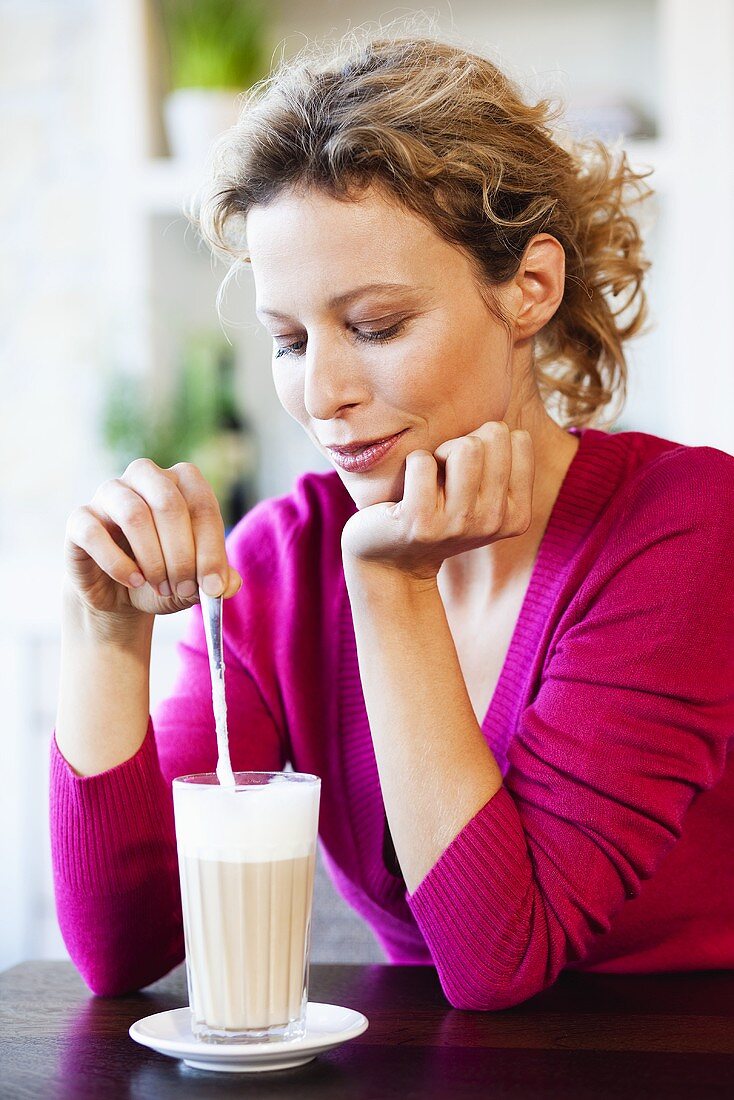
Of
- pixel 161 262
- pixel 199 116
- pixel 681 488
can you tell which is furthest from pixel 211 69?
pixel 681 488

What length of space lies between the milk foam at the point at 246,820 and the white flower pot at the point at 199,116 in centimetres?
222

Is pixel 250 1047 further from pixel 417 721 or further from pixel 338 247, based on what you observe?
pixel 338 247

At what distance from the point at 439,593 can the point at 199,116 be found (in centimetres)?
195

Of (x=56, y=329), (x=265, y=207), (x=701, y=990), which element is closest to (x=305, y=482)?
(x=265, y=207)

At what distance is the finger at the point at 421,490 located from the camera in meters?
1.12

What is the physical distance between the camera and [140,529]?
3.49 ft

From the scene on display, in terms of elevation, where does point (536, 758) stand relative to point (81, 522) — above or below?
below

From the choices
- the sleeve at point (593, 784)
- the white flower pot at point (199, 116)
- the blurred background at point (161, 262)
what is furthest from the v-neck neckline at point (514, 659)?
the white flower pot at point (199, 116)

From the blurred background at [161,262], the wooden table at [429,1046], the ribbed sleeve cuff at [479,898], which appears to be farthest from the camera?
the blurred background at [161,262]

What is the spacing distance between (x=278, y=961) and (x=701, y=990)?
15.4 inches

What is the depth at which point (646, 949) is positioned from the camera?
1.28 meters

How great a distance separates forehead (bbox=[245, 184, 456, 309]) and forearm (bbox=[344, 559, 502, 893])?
0.25 m

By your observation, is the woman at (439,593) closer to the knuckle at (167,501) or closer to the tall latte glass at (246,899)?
the knuckle at (167,501)

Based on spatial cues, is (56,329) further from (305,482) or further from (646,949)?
(646,949)
